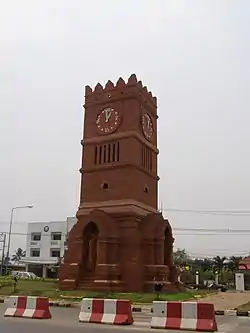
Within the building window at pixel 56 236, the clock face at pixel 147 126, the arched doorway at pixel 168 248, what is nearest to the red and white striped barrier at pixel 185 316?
the arched doorway at pixel 168 248

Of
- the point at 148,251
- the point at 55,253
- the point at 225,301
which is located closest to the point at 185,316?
the point at 148,251

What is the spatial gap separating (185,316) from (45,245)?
222 feet

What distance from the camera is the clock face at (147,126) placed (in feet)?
110

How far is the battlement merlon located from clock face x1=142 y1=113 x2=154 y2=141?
5.32 ft

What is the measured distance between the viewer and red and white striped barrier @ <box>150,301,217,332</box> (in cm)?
1200

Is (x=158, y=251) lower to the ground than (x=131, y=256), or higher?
higher

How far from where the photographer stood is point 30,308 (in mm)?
14492

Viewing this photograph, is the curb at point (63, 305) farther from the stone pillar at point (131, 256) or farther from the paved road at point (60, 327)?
the paved road at point (60, 327)

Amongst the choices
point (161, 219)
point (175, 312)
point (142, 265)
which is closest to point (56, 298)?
point (142, 265)

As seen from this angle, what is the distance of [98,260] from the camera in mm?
28203

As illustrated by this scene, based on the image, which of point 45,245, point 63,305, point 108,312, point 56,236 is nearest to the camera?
point 108,312

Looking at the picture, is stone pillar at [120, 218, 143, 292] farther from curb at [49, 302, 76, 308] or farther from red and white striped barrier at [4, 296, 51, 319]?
red and white striped barrier at [4, 296, 51, 319]

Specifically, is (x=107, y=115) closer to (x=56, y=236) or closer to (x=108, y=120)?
(x=108, y=120)

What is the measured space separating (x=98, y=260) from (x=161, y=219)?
5.25 m
